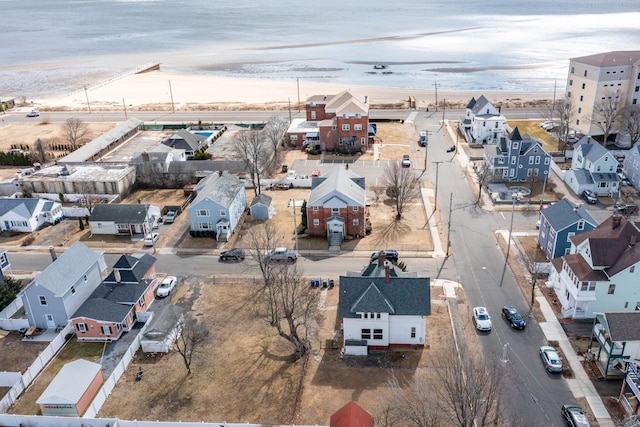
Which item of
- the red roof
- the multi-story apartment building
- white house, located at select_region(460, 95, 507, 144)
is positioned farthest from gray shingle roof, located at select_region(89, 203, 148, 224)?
the multi-story apartment building

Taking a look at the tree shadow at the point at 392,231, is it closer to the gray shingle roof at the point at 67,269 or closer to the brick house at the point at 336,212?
the brick house at the point at 336,212

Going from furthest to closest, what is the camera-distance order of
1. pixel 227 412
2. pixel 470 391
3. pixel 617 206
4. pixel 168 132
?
pixel 168 132
pixel 617 206
pixel 227 412
pixel 470 391

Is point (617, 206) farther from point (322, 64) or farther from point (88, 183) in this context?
point (322, 64)

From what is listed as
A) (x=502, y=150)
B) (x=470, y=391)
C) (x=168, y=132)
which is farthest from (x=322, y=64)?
(x=470, y=391)

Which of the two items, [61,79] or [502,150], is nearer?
[502,150]

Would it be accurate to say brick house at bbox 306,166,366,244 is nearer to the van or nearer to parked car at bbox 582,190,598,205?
parked car at bbox 582,190,598,205

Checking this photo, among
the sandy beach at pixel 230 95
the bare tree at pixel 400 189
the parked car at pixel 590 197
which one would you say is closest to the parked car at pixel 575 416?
the bare tree at pixel 400 189
